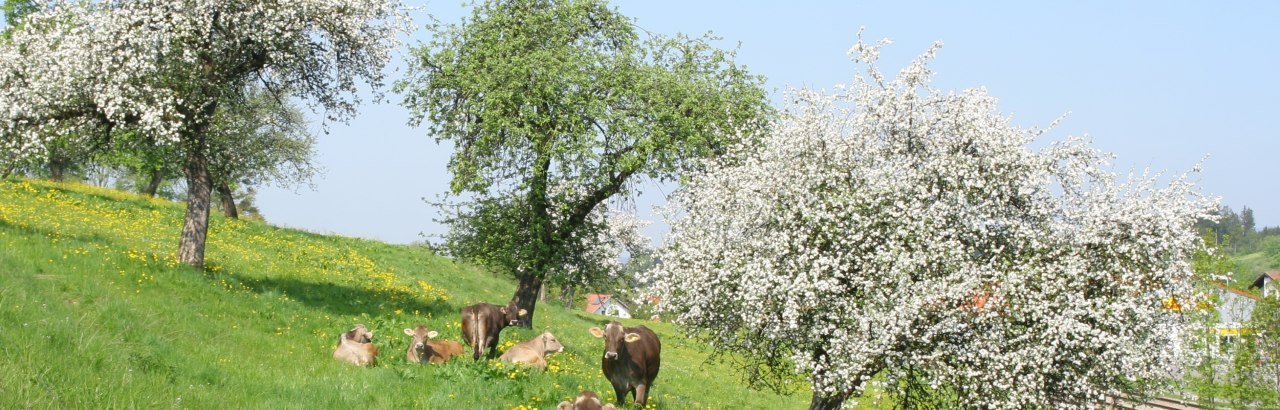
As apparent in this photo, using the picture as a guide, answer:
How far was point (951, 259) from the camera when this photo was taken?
61.6ft

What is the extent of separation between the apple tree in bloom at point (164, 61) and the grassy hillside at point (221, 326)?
11.6 ft

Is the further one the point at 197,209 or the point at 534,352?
the point at 197,209

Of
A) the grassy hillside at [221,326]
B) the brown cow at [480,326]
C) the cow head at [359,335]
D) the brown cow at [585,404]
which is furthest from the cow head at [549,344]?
the brown cow at [585,404]

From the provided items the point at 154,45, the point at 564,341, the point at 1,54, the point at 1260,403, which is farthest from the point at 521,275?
the point at 1260,403

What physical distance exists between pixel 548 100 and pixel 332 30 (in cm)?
738

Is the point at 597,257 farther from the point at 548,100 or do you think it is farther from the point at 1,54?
the point at 1,54

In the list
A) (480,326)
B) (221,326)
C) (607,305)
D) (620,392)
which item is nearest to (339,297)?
(221,326)

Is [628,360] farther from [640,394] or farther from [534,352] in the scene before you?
[534,352]

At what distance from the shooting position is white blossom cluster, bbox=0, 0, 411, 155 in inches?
1013

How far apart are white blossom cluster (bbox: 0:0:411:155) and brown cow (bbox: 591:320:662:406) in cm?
1552

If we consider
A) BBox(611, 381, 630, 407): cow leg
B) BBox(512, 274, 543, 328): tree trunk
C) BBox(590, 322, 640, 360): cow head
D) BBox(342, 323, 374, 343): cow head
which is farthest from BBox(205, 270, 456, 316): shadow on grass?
BBox(590, 322, 640, 360): cow head

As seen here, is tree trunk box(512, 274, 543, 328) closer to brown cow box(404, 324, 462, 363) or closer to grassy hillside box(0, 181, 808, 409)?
grassy hillside box(0, 181, 808, 409)

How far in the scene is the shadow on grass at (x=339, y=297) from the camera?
95.6ft

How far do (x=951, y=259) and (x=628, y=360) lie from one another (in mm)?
6948
